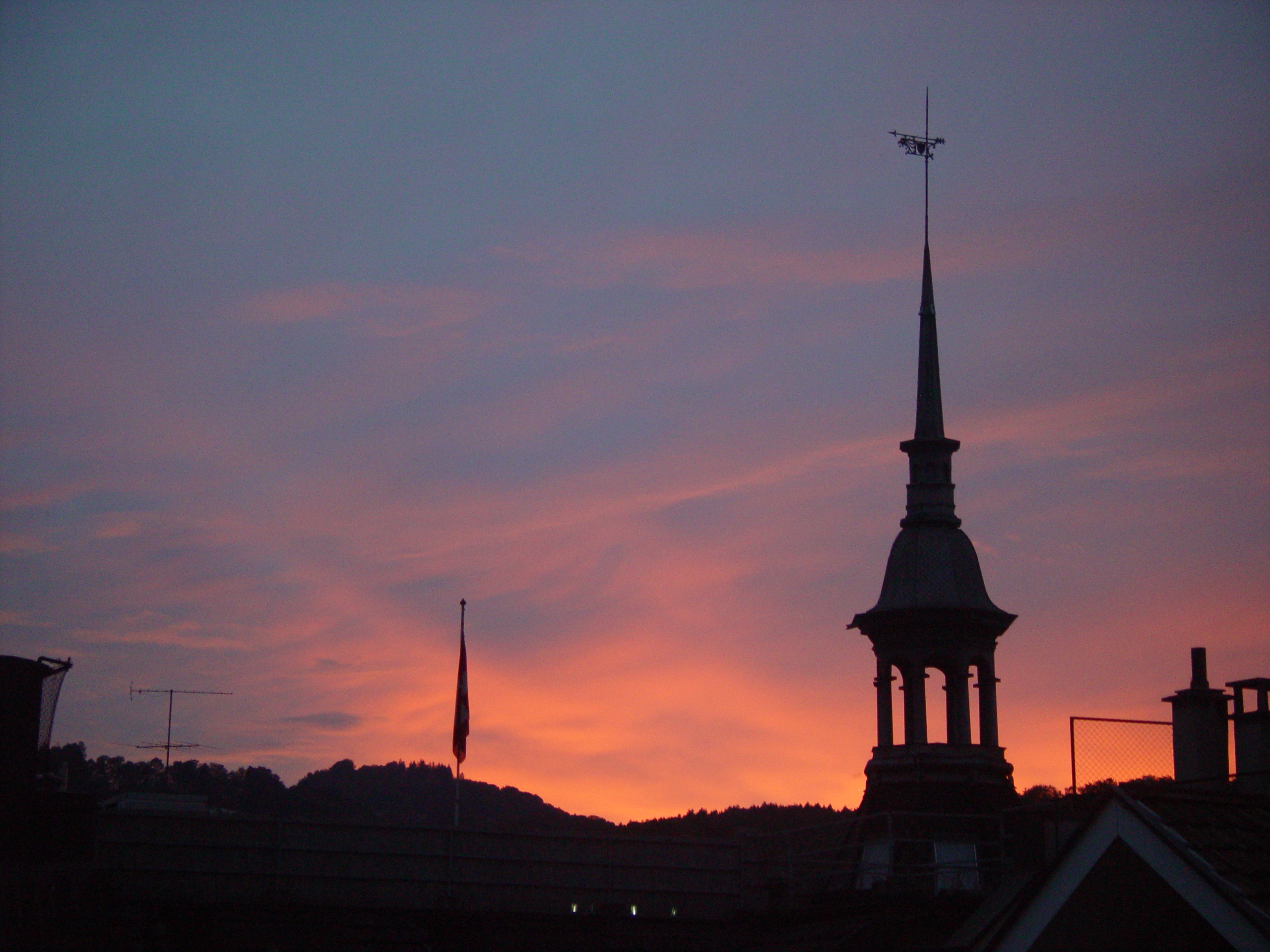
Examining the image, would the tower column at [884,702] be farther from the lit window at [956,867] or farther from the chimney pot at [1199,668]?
the chimney pot at [1199,668]

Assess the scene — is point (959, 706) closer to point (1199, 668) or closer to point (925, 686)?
point (925, 686)

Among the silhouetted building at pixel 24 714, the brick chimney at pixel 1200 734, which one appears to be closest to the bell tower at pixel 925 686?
the brick chimney at pixel 1200 734

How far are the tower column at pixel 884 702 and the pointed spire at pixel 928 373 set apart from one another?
7102 millimetres

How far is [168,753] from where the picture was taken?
170 feet

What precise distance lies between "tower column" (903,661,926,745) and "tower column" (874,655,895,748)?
44cm

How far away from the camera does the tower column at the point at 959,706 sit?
45.0 m

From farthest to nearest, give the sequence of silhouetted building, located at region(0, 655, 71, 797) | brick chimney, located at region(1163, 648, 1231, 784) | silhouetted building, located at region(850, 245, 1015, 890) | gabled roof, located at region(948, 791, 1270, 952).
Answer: silhouetted building, located at region(850, 245, 1015, 890) < silhouetted building, located at region(0, 655, 71, 797) < brick chimney, located at region(1163, 648, 1231, 784) < gabled roof, located at region(948, 791, 1270, 952)

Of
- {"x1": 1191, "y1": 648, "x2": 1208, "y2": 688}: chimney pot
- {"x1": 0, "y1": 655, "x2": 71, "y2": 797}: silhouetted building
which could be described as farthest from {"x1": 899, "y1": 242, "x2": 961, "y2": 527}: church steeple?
{"x1": 0, "y1": 655, "x2": 71, "y2": 797}: silhouetted building

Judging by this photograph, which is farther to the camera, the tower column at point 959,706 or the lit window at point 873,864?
the tower column at point 959,706

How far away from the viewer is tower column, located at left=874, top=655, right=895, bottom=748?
45938 millimetres

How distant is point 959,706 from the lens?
45.3 meters

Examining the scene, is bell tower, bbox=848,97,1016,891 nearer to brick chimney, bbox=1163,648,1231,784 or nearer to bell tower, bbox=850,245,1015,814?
bell tower, bbox=850,245,1015,814

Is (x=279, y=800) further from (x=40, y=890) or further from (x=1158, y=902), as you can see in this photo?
(x=1158, y=902)

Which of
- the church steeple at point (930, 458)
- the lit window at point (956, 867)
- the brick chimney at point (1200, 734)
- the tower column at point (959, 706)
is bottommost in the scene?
the lit window at point (956, 867)
